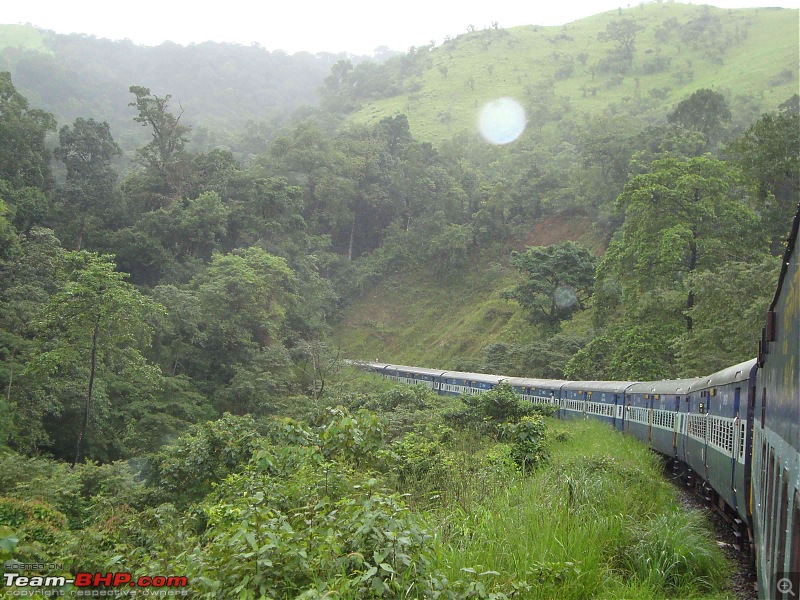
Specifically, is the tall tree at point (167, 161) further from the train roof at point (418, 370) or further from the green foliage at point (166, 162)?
the train roof at point (418, 370)

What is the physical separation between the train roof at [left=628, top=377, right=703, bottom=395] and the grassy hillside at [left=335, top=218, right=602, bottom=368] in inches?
1067

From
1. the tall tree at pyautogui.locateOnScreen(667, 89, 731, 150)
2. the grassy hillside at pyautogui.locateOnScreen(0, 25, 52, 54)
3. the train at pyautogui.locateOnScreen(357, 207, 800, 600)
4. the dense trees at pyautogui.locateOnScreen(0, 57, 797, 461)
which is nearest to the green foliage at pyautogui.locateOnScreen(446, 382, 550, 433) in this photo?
the train at pyautogui.locateOnScreen(357, 207, 800, 600)

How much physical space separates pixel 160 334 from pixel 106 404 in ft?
25.4

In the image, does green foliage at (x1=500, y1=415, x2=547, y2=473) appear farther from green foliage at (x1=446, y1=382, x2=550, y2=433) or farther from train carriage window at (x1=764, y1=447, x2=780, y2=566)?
green foliage at (x1=446, y1=382, x2=550, y2=433)

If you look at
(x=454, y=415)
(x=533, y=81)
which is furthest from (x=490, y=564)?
(x=533, y=81)

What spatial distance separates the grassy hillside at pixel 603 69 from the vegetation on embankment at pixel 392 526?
56.2m

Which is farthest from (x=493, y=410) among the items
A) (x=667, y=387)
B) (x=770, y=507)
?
(x=770, y=507)

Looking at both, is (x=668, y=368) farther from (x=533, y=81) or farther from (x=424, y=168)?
(x=533, y=81)

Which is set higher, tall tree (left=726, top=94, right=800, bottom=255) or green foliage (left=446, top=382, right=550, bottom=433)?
tall tree (left=726, top=94, right=800, bottom=255)

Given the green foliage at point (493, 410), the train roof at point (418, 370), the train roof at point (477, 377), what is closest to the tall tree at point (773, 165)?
the train roof at point (477, 377)

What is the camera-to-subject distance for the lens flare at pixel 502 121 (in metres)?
75.1

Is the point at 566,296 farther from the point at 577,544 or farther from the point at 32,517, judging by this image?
the point at 577,544

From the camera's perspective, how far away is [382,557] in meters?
4.54

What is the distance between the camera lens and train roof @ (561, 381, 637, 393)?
755 inches
